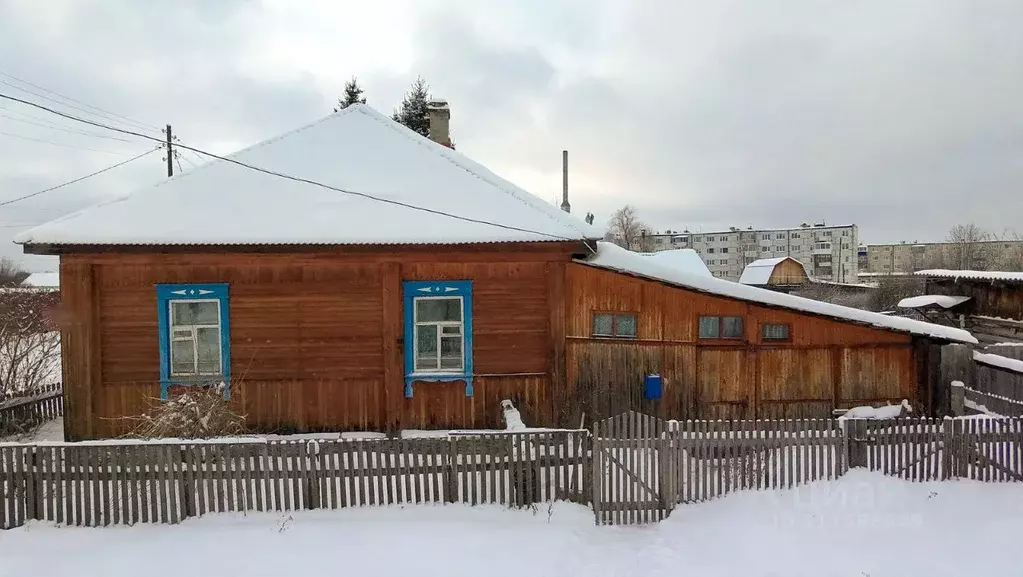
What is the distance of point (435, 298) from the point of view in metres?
10.2

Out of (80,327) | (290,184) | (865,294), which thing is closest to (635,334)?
(290,184)

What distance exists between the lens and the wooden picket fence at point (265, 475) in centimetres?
715

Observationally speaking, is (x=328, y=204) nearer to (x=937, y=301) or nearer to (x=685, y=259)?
(x=937, y=301)

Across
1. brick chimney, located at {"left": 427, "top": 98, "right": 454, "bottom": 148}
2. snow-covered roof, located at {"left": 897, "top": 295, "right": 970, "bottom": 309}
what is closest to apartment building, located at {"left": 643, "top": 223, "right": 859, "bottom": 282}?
snow-covered roof, located at {"left": 897, "top": 295, "right": 970, "bottom": 309}

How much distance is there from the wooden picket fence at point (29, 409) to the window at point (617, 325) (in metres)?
11.7

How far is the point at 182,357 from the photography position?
33.1 feet

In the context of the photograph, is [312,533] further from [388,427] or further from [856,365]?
[856,365]

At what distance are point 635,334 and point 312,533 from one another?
6599 millimetres

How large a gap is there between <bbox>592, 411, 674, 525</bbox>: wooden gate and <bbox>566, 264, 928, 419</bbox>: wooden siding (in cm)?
316

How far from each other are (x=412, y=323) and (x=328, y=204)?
2.89 metres

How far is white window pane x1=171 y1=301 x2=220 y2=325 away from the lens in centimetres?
1008

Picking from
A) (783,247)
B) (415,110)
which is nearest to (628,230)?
(783,247)

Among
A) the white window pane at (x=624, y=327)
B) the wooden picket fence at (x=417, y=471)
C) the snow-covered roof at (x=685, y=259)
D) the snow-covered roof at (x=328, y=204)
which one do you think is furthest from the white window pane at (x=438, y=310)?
the snow-covered roof at (x=685, y=259)

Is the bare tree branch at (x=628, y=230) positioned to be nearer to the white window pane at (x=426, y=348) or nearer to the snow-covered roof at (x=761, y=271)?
the snow-covered roof at (x=761, y=271)
